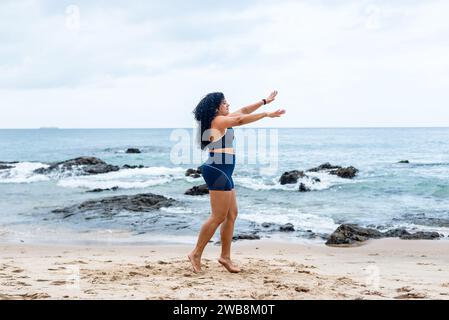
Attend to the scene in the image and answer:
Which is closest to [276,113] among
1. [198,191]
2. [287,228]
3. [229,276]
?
[229,276]

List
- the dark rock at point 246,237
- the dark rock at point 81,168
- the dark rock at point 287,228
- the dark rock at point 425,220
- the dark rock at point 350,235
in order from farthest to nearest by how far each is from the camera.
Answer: the dark rock at point 81,168 < the dark rock at point 425,220 < the dark rock at point 287,228 < the dark rock at point 246,237 < the dark rock at point 350,235

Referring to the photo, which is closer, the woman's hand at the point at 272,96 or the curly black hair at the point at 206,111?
the curly black hair at the point at 206,111

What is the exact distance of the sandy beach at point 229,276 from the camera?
4.96 meters

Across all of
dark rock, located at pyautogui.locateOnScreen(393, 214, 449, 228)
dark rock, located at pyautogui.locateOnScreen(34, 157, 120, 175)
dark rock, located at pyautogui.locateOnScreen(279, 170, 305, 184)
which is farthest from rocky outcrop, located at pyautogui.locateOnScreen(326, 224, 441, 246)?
dark rock, located at pyautogui.locateOnScreen(34, 157, 120, 175)

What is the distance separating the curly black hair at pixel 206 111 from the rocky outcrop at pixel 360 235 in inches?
192

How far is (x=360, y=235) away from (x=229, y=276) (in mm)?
5156

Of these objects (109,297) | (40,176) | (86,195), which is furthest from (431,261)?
(40,176)

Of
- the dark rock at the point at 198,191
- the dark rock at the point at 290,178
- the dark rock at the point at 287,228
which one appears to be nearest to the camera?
the dark rock at the point at 287,228

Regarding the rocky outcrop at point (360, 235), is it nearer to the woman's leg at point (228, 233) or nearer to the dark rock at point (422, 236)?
the dark rock at point (422, 236)

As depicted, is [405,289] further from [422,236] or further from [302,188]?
[302,188]

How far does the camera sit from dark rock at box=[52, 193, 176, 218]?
14492 millimetres

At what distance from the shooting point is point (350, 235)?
1002 cm

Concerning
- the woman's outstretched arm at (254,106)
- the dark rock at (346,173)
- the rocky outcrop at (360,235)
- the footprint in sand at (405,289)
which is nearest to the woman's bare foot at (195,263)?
the woman's outstretched arm at (254,106)
